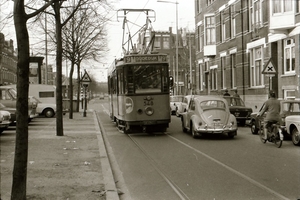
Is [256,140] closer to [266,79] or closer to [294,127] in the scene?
[294,127]

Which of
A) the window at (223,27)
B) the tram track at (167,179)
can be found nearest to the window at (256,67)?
the window at (223,27)

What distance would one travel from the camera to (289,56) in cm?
2439

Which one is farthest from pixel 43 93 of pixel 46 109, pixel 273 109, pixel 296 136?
pixel 296 136

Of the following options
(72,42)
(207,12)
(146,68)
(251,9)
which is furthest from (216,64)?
(146,68)

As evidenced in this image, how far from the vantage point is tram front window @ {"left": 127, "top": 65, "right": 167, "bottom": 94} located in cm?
1677

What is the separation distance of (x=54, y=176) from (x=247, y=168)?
4.21m

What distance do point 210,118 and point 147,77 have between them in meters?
3.14

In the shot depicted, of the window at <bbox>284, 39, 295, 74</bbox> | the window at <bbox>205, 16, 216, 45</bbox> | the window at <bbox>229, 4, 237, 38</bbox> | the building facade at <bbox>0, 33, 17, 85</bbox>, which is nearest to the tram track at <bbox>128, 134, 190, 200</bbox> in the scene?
the window at <bbox>284, 39, 295, 74</bbox>

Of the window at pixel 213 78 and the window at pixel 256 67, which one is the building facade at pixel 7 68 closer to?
the window at pixel 213 78

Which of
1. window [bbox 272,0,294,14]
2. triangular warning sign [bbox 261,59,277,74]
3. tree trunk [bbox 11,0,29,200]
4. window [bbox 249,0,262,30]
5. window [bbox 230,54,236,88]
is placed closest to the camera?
tree trunk [bbox 11,0,29,200]

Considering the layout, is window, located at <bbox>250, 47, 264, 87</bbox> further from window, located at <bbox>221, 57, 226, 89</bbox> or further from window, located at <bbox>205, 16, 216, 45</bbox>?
window, located at <bbox>205, 16, 216, 45</bbox>

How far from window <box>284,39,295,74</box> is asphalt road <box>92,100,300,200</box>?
1047cm

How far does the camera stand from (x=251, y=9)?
98.7 ft

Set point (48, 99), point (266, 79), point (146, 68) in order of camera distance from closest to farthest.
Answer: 1. point (146, 68)
2. point (266, 79)
3. point (48, 99)
